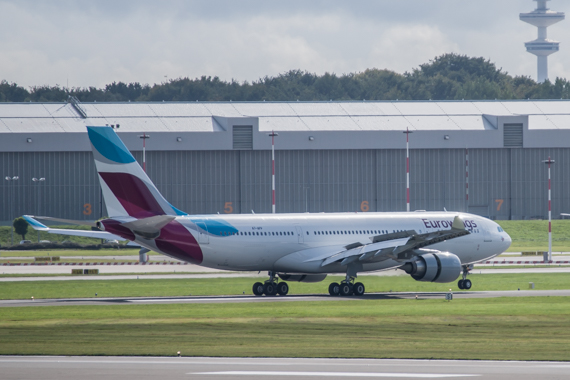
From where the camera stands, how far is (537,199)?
109 m

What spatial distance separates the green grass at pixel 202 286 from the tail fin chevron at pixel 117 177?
19.0 feet

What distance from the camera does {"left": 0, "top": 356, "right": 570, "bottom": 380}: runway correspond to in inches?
813

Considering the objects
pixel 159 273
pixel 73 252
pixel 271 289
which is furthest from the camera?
pixel 73 252

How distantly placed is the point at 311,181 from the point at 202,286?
184 ft

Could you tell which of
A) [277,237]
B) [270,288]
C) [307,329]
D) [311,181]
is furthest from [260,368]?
[311,181]

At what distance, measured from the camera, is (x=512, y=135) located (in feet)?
352

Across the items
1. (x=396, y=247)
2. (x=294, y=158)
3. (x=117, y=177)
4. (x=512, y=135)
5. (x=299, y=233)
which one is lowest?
(x=396, y=247)

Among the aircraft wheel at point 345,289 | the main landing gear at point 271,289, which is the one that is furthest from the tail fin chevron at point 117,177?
the aircraft wheel at point 345,289

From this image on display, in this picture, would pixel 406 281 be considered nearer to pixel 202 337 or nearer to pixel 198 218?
pixel 198 218

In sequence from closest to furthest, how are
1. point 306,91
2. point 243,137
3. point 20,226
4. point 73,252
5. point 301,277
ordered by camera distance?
1. point 301,277
2. point 73,252
3. point 20,226
4. point 243,137
5. point 306,91

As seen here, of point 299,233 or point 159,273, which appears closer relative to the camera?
point 299,233

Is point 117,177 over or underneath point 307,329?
over

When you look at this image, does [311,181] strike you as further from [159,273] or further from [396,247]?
[396,247]

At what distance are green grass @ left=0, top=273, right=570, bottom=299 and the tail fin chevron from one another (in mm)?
5803
